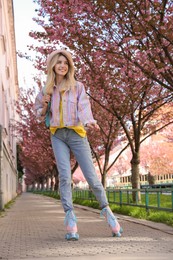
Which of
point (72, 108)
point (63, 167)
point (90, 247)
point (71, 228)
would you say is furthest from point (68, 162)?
point (90, 247)

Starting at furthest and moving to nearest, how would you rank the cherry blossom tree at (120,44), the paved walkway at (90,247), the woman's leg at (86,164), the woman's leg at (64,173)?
the cherry blossom tree at (120,44) < the woman's leg at (86,164) < the woman's leg at (64,173) < the paved walkway at (90,247)

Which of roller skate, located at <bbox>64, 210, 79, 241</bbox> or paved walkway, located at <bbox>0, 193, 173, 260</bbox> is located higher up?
roller skate, located at <bbox>64, 210, 79, 241</bbox>

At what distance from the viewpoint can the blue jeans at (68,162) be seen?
5.26m

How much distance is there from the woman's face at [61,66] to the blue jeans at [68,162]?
25.0 inches

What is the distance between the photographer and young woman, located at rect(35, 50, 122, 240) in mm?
5250

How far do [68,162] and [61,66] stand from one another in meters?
1.06

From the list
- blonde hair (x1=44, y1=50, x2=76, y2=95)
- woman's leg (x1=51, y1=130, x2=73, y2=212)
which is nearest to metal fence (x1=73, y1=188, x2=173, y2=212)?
woman's leg (x1=51, y1=130, x2=73, y2=212)

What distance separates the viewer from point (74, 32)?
34.4ft

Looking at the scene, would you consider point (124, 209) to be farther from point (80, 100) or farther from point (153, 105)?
point (80, 100)

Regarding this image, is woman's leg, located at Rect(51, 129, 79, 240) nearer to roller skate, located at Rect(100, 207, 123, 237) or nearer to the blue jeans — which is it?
the blue jeans

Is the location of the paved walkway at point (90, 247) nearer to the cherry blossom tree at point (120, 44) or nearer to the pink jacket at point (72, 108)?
the pink jacket at point (72, 108)

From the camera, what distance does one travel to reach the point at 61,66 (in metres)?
5.38

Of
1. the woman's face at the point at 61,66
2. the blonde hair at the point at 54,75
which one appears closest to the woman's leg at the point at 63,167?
the blonde hair at the point at 54,75

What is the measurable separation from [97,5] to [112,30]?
44.1 inches
